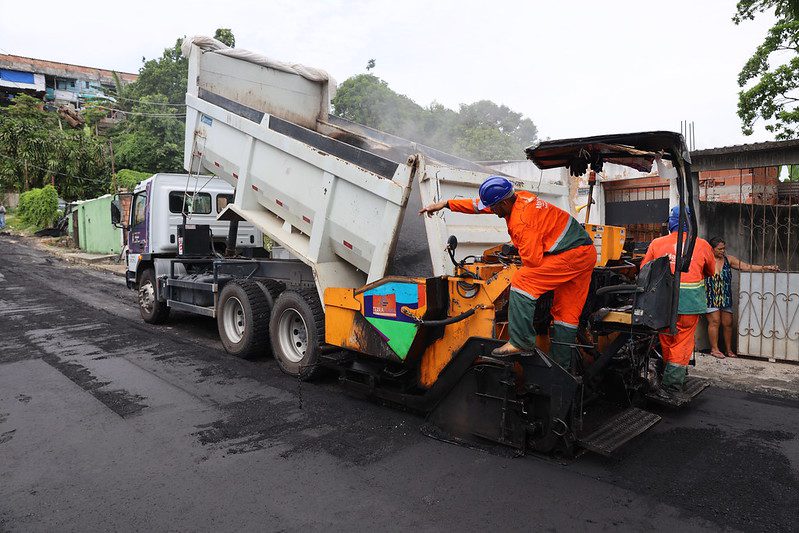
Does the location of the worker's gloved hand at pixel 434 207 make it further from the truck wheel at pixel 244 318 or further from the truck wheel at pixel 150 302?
the truck wheel at pixel 150 302

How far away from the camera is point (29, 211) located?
90.6 ft

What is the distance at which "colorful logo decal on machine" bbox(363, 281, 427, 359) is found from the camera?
12.7 ft

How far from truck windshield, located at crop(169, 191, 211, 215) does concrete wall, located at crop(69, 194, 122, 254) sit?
543 inches

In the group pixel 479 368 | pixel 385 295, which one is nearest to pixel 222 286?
pixel 385 295

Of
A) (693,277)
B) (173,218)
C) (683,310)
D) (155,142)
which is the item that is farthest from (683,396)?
(155,142)

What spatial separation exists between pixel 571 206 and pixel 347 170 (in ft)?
8.04

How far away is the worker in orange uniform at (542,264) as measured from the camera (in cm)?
332

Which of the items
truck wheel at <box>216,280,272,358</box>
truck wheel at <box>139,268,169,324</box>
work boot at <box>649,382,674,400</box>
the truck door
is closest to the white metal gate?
work boot at <box>649,382,674,400</box>

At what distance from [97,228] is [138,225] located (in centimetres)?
1572

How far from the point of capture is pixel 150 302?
26.5 ft

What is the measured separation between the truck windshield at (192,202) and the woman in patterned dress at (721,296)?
6.99 metres

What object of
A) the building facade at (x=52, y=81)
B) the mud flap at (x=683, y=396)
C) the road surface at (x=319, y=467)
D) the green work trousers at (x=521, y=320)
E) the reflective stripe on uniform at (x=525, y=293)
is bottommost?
the road surface at (x=319, y=467)

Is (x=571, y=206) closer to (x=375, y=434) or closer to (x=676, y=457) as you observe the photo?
(x=676, y=457)

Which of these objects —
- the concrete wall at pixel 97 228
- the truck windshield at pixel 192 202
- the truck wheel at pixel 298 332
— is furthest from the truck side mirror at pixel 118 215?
the concrete wall at pixel 97 228
